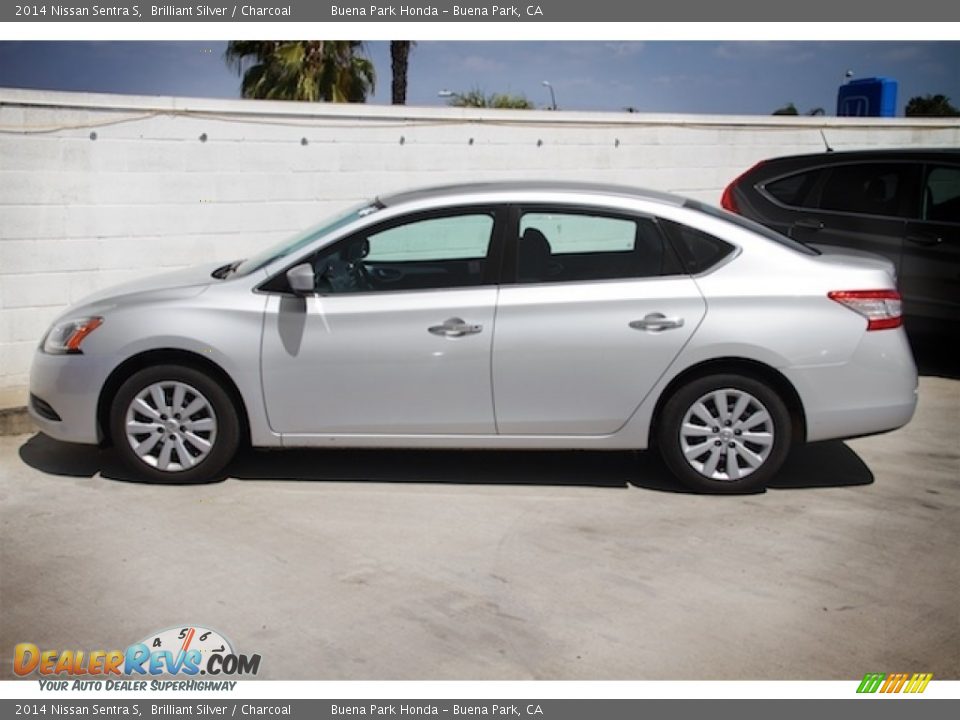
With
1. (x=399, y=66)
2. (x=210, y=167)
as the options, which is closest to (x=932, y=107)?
(x=399, y=66)

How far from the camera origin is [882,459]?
21.6 ft

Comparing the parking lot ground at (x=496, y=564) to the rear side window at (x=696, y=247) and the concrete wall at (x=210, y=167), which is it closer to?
the rear side window at (x=696, y=247)

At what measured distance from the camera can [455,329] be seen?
5.75 meters

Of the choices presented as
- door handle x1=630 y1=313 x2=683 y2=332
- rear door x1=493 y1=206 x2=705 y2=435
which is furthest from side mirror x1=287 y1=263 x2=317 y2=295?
door handle x1=630 y1=313 x2=683 y2=332

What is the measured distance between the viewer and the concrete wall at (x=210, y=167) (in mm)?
7738

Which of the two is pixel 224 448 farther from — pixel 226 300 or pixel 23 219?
pixel 23 219

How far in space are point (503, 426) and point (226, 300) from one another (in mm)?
1610

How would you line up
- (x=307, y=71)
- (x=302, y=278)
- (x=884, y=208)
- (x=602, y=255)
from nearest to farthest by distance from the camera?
1. (x=302, y=278)
2. (x=602, y=255)
3. (x=884, y=208)
4. (x=307, y=71)

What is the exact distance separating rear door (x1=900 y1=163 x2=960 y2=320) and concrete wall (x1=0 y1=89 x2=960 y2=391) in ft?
9.48

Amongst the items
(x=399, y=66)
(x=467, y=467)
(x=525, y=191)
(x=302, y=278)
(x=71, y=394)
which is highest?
(x=399, y=66)

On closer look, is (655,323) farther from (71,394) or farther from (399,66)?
(399,66)

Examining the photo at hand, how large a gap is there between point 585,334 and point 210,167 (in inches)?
162

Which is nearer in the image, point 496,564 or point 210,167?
point 496,564

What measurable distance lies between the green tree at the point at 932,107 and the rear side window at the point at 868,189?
349 inches
